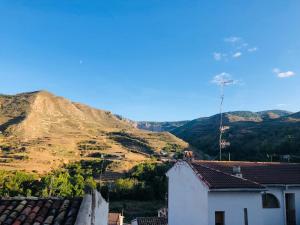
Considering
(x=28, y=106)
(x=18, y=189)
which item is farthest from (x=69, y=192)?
(x=28, y=106)

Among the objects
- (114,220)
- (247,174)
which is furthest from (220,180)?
(114,220)

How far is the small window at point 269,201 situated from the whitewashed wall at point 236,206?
2433 mm

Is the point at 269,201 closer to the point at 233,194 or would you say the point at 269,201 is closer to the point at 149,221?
the point at 233,194

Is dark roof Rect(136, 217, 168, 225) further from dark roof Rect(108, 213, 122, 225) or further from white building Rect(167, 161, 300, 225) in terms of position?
dark roof Rect(108, 213, 122, 225)

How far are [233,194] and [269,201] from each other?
13.8 feet

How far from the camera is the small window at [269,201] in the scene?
2231 centimetres

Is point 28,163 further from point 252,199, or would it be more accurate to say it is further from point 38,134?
point 252,199

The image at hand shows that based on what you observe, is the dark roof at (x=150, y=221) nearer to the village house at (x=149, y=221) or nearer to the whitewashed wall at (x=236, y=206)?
the village house at (x=149, y=221)

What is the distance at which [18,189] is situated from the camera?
2183 inches

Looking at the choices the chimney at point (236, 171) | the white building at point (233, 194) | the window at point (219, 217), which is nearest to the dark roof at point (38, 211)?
the white building at point (233, 194)

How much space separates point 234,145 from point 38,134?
6358 cm

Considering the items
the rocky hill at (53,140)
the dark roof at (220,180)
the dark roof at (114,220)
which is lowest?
the dark roof at (114,220)

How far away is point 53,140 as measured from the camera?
366ft

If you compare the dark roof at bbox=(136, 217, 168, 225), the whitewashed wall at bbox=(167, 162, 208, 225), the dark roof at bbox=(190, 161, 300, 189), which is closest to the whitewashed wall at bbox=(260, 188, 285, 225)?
the dark roof at bbox=(190, 161, 300, 189)
